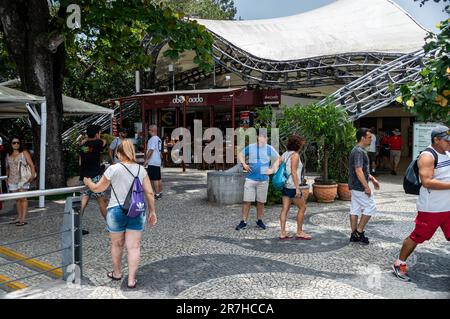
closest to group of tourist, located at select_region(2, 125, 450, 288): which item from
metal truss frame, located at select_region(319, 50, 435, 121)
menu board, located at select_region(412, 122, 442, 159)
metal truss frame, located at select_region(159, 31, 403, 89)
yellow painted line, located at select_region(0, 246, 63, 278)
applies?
yellow painted line, located at select_region(0, 246, 63, 278)

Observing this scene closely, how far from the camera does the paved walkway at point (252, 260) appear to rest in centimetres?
442

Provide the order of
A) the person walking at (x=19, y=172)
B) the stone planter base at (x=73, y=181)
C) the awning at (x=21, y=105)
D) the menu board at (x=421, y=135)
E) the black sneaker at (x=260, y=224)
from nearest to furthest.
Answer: the black sneaker at (x=260, y=224), the person walking at (x=19, y=172), the awning at (x=21, y=105), the menu board at (x=421, y=135), the stone planter base at (x=73, y=181)

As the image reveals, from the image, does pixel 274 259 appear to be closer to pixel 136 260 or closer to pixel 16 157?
pixel 136 260

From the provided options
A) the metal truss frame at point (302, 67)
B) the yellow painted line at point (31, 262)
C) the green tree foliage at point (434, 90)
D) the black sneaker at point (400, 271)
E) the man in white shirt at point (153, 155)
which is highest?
the metal truss frame at point (302, 67)

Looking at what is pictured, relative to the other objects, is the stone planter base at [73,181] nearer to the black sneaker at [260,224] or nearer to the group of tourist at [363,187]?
the group of tourist at [363,187]

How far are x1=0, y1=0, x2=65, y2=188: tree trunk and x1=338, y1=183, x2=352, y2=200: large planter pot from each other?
697cm

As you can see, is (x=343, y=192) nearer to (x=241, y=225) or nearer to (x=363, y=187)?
(x=241, y=225)

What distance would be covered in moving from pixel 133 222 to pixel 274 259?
201 cm

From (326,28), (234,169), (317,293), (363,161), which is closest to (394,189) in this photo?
(234,169)

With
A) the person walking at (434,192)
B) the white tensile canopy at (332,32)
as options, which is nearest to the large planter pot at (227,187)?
the person walking at (434,192)

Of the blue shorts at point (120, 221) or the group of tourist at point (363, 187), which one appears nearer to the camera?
the blue shorts at point (120, 221)

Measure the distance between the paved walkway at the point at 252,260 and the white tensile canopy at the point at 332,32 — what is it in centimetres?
1178

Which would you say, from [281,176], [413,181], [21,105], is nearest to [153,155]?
[21,105]

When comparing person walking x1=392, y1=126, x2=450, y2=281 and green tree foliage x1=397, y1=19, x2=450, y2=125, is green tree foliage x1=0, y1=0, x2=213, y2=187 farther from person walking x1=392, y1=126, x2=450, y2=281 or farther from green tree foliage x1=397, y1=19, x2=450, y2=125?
person walking x1=392, y1=126, x2=450, y2=281
